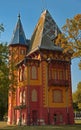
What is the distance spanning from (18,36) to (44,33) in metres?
6.15

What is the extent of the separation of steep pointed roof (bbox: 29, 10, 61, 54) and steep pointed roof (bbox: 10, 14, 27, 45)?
1.94 metres

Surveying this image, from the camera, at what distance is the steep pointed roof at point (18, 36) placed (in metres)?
56.7

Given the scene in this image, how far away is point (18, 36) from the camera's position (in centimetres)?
5769

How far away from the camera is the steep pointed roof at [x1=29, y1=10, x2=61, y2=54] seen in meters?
52.7

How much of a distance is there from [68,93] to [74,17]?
74.6 ft

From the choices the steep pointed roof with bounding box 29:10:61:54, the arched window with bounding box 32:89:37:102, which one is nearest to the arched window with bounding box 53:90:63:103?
the arched window with bounding box 32:89:37:102

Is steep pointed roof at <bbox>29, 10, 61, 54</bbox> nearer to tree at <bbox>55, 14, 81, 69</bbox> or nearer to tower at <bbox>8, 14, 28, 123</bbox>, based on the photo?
tower at <bbox>8, 14, 28, 123</bbox>

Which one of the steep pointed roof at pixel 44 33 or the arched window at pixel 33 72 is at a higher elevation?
the steep pointed roof at pixel 44 33

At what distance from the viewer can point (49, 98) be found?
49750mm

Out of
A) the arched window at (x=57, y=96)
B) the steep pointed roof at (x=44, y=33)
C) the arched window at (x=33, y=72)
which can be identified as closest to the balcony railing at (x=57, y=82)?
the arched window at (x=57, y=96)

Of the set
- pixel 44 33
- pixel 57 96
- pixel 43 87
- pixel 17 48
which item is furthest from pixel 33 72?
pixel 44 33

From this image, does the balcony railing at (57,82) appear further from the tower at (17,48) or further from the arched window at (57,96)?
the tower at (17,48)

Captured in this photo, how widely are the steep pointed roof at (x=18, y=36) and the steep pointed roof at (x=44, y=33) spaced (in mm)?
1944

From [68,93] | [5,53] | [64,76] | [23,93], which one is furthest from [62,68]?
[5,53]
